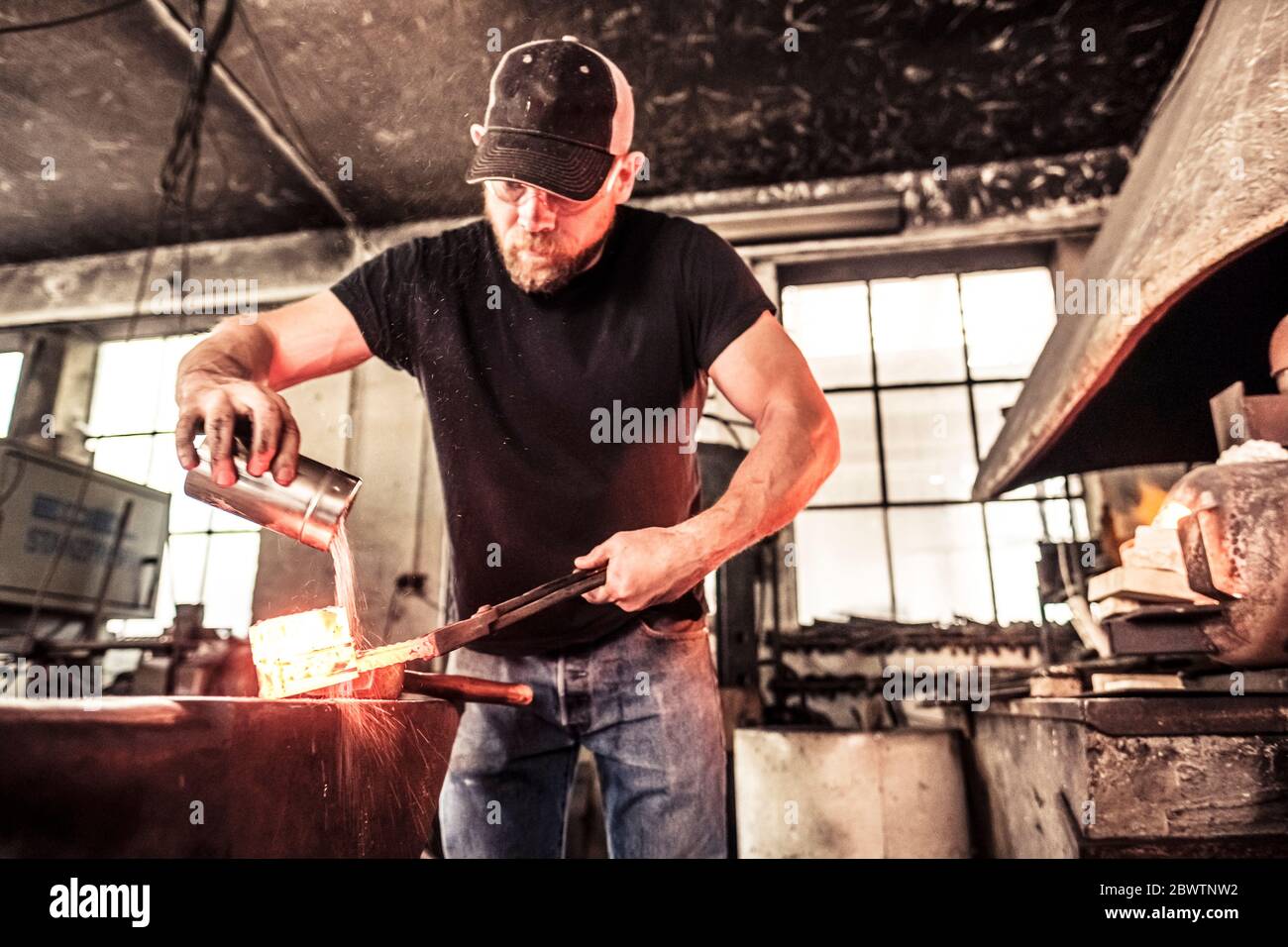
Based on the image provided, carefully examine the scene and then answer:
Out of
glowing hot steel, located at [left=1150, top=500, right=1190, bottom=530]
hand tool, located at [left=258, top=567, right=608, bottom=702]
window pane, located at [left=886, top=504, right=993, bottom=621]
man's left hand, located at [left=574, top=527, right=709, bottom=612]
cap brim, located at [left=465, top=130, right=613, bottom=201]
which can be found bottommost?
hand tool, located at [left=258, top=567, right=608, bottom=702]

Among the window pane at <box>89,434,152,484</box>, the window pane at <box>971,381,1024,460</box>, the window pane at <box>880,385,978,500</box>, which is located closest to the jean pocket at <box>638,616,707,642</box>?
the window pane at <box>880,385,978,500</box>

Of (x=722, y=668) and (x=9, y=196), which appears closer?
(x=722, y=668)

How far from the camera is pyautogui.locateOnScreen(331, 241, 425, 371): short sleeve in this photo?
3.92ft

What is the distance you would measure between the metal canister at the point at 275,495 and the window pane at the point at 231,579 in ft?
6.67

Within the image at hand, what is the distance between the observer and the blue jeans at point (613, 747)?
3.52 feet

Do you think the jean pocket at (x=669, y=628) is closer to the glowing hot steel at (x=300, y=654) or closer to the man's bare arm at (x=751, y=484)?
the man's bare arm at (x=751, y=484)

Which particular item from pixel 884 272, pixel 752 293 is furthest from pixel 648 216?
pixel 884 272

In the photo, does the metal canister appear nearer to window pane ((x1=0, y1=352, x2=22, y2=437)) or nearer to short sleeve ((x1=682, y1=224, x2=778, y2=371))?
short sleeve ((x1=682, y1=224, x2=778, y2=371))

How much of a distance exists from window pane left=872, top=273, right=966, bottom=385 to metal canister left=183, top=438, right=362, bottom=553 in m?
2.44

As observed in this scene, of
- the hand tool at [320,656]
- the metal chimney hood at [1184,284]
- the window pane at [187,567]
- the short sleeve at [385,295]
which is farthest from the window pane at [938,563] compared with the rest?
the window pane at [187,567]

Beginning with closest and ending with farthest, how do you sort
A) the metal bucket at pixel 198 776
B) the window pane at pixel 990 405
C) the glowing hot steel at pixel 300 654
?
1. the metal bucket at pixel 198 776
2. the glowing hot steel at pixel 300 654
3. the window pane at pixel 990 405

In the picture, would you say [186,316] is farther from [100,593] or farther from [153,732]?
[153,732]

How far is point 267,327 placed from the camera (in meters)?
1.16

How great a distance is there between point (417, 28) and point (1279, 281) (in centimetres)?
228
